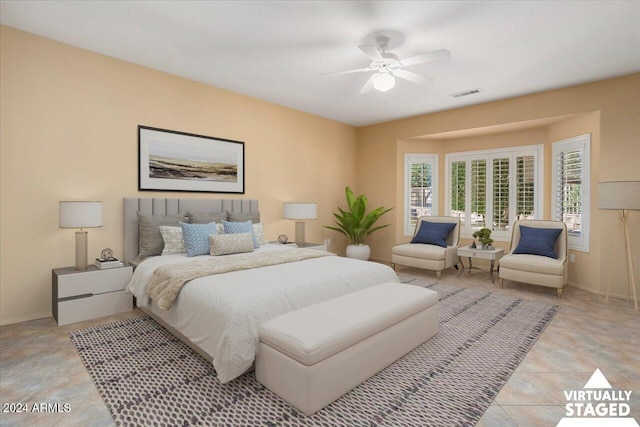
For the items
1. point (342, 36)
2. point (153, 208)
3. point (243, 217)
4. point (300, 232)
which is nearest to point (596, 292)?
point (300, 232)

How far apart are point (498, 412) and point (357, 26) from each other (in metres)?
3.12

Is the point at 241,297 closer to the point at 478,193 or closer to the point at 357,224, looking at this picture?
the point at 357,224

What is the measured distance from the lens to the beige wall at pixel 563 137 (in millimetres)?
4109

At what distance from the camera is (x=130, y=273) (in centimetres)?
353

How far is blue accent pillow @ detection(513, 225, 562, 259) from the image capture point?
448 centimetres

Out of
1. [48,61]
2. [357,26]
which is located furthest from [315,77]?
[48,61]

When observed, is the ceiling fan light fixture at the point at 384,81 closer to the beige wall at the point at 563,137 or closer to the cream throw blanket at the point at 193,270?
the cream throw blanket at the point at 193,270

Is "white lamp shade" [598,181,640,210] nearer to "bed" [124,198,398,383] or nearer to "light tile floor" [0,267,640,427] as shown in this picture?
"light tile floor" [0,267,640,427]

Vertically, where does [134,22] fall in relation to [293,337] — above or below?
above

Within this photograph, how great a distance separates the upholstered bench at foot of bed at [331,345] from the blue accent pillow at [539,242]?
2.84 meters

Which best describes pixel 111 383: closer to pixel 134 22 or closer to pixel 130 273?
pixel 130 273

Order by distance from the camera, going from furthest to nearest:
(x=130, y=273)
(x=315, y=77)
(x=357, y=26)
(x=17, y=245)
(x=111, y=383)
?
1. (x=315, y=77)
2. (x=130, y=273)
3. (x=17, y=245)
4. (x=357, y=26)
5. (x=111, y=383)

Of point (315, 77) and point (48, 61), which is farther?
point (315, 77)

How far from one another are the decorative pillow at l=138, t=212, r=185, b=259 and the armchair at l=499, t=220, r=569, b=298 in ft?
14.4
